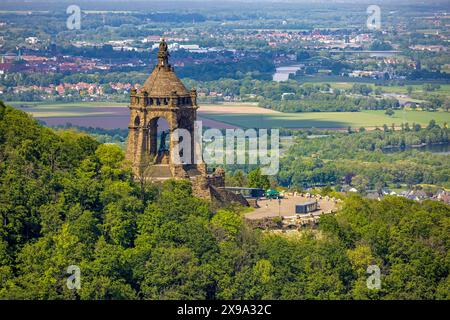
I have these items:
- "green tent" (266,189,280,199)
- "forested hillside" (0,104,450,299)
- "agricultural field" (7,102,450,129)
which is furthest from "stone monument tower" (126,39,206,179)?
"agricultural field" (7,102,450,129)

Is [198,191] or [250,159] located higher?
[198,191]

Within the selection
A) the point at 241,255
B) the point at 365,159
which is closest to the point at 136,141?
the point at 241,255

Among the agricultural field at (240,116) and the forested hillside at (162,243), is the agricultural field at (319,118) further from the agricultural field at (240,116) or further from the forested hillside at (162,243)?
the forested hillside at (162,243)

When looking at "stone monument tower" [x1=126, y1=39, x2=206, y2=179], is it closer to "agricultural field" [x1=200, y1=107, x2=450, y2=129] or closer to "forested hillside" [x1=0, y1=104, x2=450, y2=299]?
"forested hillside" [x1=0, y1=104, x2=450, y2=299]

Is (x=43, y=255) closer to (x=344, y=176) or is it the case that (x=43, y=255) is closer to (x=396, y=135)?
(x=344, y=176)

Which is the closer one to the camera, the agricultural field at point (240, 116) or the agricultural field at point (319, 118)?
the agricultural field at point (240, 116)

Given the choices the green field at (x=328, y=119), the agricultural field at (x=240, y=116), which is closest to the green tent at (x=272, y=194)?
the agricultural field at (x=240, y=116)
